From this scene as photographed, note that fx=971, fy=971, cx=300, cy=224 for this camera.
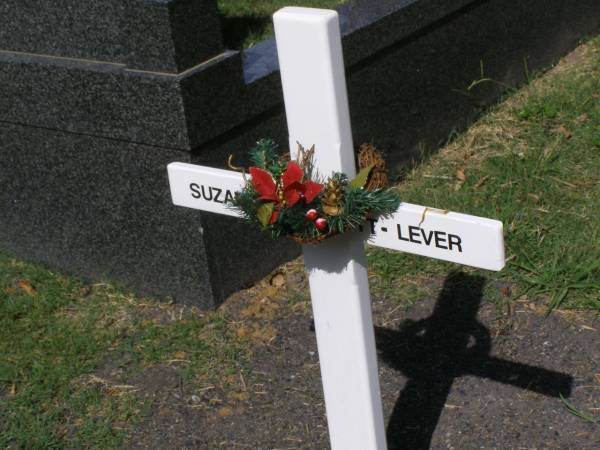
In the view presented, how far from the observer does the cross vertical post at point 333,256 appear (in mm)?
2051

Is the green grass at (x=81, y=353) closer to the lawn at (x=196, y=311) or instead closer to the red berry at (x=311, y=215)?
the lawn at (x=196, y=311)

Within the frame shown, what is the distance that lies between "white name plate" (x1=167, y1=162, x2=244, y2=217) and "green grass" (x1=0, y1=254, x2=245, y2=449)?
1.08m

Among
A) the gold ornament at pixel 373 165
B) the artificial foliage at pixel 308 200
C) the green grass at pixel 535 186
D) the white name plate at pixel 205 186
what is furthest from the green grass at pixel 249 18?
the artificial foliage at pixel 308 200

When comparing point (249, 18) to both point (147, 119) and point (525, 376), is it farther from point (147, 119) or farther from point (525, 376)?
point (525, 376)

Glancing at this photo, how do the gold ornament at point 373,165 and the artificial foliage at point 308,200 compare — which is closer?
the artificial foliage at point 308,200

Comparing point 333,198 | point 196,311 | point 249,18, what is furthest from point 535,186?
point 249,18

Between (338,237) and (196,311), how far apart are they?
165cm

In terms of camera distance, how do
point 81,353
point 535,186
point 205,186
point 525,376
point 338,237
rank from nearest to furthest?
point 338,237
point 205,186
point 525,376
point 81,353
point 535,186

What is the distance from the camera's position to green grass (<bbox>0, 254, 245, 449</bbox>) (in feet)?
10.7

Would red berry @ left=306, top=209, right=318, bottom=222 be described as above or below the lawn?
above

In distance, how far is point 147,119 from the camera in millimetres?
3471

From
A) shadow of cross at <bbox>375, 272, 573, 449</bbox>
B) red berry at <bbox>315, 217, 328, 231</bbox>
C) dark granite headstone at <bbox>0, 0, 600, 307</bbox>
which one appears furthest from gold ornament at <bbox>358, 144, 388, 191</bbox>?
dark granite headstone at <bbox>0, 0, 600, 307</bbox>

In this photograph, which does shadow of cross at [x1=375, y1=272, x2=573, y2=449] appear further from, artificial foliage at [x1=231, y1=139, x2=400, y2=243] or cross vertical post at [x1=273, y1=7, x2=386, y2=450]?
artificial foliage at [x1=231, y1=139, x2=400, y2=243]

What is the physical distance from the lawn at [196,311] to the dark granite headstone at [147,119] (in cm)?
16
